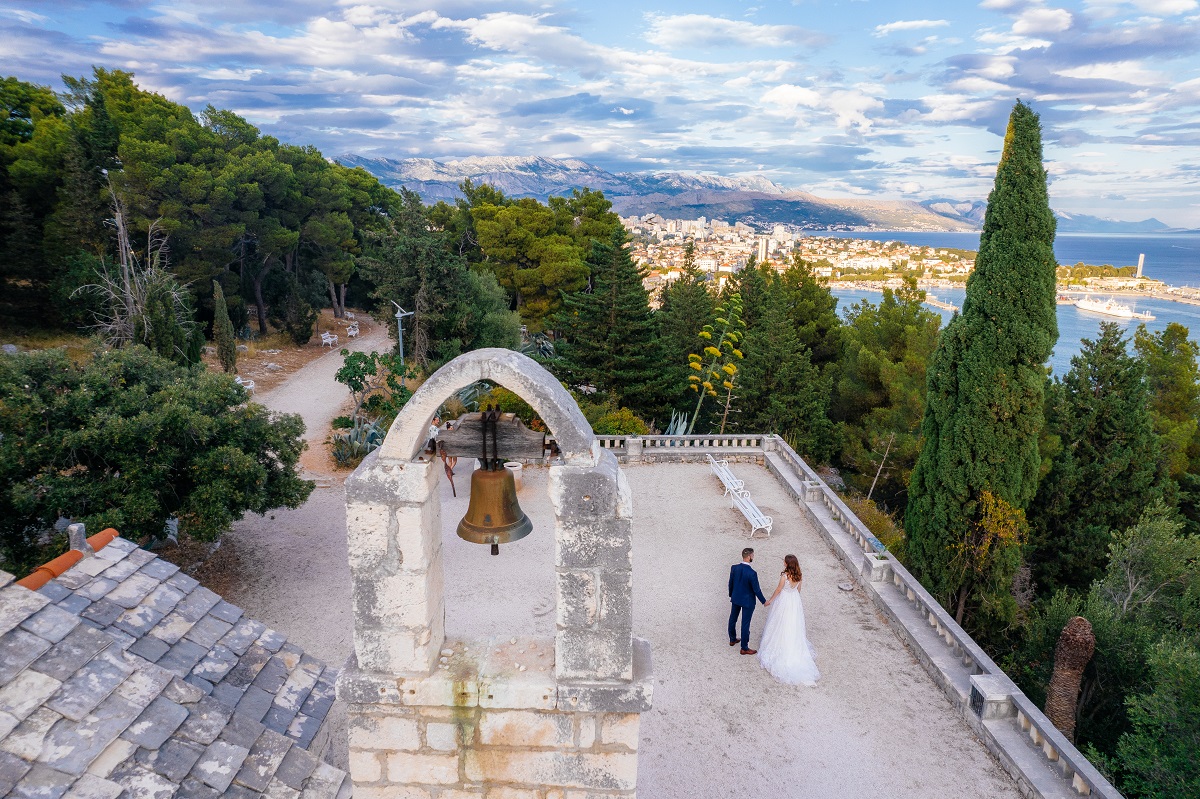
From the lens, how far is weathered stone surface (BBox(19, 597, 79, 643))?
3.93 meters

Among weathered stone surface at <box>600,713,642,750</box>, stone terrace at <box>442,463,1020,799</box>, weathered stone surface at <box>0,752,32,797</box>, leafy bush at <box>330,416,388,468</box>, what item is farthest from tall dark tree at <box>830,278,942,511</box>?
weathered stone surface at <box>0,752,32,797</box>

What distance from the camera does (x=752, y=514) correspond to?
11.1 m

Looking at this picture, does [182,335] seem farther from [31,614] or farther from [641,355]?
[31,614]

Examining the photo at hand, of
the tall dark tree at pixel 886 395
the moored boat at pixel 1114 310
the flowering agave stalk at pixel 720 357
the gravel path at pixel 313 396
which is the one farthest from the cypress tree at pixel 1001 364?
the moored boat at pixel 1114 310

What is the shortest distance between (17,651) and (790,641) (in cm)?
670

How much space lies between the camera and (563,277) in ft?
88.3

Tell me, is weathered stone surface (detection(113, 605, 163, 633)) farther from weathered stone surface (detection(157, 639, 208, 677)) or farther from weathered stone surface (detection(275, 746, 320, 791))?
weathered stone surface (detection(275, 746, 320, 791))

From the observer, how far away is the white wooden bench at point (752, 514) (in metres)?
10.8

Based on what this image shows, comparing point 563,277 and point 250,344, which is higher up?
point 563,277

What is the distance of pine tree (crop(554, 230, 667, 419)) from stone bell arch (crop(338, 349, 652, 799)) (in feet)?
60.2

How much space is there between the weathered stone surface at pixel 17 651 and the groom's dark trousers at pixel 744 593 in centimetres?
608

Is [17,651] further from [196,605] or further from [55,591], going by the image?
[196,605]

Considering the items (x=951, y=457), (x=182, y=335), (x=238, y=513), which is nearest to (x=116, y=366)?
(x=238, y=513)

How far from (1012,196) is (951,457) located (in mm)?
5097
